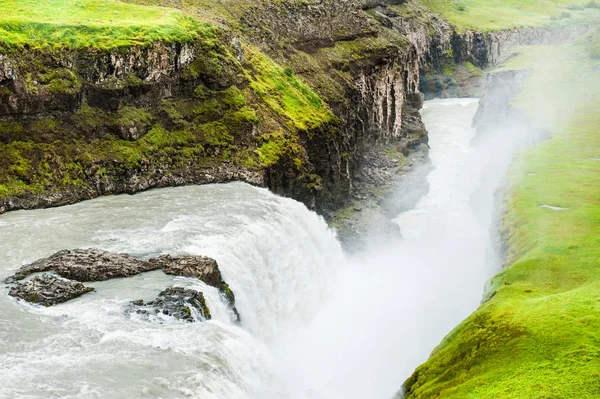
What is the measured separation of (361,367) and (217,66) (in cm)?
2856

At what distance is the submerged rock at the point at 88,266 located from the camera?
3225cm

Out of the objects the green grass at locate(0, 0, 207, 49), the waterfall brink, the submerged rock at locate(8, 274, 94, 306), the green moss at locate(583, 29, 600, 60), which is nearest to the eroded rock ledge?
the submerged rock at locate(8, 274, 94, 306)

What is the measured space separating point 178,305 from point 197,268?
150 inches

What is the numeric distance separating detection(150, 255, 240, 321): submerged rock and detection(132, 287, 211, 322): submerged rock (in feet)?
6.68

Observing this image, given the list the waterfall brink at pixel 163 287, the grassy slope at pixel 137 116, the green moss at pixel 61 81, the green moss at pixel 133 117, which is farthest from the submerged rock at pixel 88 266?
the green moss at pixel 133 117

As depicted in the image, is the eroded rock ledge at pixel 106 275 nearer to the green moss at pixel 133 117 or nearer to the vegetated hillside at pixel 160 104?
the vegetated hillside at pixel 160 104

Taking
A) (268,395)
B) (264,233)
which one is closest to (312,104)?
(264,233)

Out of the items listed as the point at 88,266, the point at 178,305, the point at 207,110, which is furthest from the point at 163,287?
the point at 207,110

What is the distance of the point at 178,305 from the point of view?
29781mm

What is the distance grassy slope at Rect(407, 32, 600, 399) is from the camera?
2505 cm

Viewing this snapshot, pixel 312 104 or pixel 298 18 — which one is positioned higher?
pixel 298 18

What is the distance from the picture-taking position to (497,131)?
10475 cm

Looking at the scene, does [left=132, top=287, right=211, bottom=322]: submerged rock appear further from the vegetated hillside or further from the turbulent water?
the vegetated hillside

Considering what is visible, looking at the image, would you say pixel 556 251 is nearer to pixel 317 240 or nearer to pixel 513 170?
pixel 317 240
